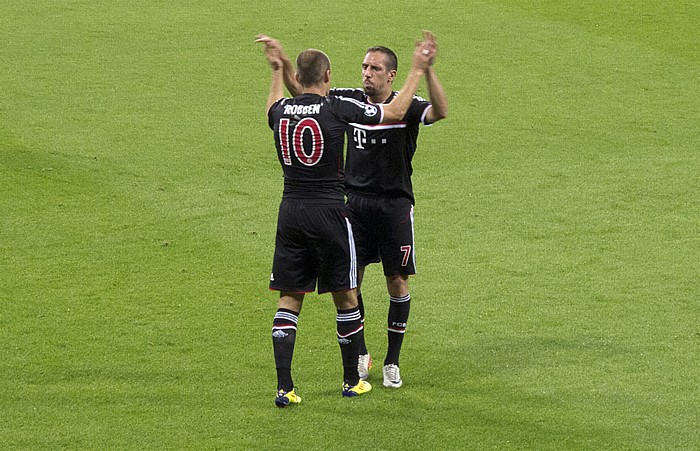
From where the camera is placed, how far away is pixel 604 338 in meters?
8.00

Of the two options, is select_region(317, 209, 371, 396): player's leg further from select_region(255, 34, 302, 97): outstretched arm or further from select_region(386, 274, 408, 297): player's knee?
select_region(255, 34, 302, 97): outstretched arm

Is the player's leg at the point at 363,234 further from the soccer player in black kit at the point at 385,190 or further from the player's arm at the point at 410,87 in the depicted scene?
the player's arm at the point at 410,87

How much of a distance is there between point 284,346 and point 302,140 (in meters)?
1.26

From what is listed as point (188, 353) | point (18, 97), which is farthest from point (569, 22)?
point (188, 353)

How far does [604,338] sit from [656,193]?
419 centimetres

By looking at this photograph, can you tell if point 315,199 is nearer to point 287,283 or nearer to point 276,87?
point 287,283

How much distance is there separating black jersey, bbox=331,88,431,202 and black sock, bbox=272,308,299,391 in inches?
40.0

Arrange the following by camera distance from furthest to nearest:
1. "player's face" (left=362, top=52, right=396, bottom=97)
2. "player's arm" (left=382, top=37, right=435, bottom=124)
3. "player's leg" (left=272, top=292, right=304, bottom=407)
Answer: "player's face" (left=362, top=52, right=396, bottom=97) → "player's leg" (left=272, top=292, right=304, bottom=407) → "player's arm" (left=382, top=37, right=435, bottom=124)

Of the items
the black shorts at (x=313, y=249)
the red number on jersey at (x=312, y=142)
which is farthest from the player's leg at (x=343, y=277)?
the red number on jersey at (x=312, y=142)

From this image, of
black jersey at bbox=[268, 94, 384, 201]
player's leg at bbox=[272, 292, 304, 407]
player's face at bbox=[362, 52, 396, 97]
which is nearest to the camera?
black jersey at bbox=[268, 94, 384, 201]

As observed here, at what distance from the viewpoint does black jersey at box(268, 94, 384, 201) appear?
6523mm

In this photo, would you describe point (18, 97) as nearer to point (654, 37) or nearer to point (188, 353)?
point (188, 353)

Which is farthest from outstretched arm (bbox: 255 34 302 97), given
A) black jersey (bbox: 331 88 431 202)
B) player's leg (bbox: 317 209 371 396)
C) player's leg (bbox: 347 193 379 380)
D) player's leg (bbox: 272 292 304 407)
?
player's leg (bbox: 272 292 304 407)

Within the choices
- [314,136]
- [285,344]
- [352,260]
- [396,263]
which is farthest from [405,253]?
[314,136]
